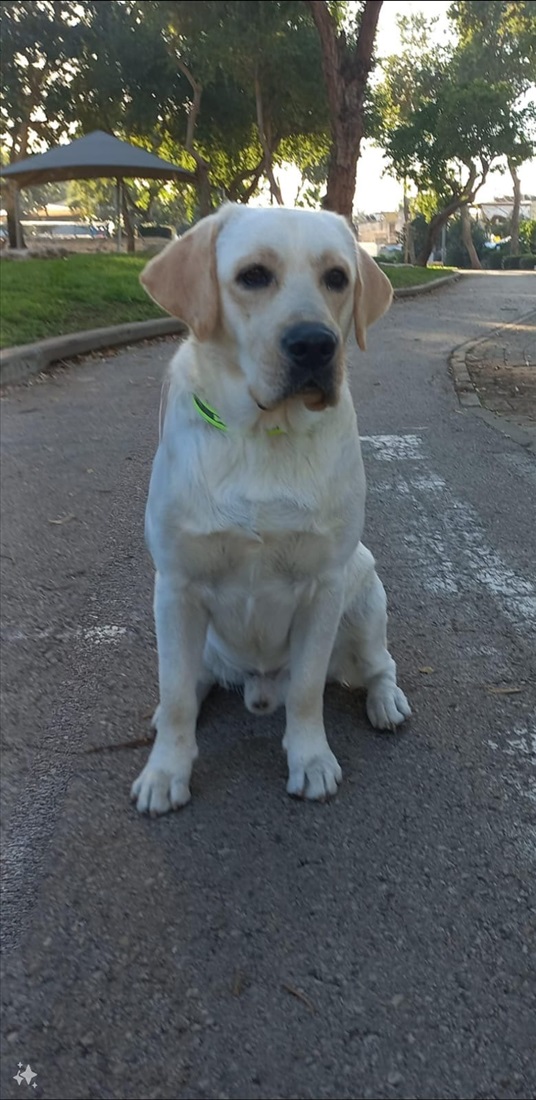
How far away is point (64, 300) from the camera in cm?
1153

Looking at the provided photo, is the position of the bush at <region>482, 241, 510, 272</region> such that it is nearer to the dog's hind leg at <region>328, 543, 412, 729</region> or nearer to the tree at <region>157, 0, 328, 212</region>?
the tree at <region>157, 0, 328, 212</region>

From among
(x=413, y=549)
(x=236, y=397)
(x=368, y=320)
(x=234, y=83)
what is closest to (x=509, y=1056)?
(x=236, y=397)

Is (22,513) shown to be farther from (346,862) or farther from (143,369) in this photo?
(143,369)

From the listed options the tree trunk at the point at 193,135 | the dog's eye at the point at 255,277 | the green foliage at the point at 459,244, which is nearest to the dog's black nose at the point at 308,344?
the dog's eye at the point at 255,277

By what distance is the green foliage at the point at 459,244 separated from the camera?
5066cm

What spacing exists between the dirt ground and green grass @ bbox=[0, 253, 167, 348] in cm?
470

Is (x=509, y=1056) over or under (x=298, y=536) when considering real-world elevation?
under

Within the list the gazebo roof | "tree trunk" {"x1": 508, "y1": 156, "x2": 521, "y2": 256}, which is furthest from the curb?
"tree trunk" {"x1": 508, "y1": 156, "x2": 521, "y2": 256}

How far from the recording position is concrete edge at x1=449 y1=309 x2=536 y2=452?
6457 mm

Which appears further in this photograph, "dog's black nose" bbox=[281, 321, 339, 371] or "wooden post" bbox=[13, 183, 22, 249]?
"wooden post" bbox=[13, 183, 22, 249]

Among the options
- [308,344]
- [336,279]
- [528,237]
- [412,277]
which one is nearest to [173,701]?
[308,344]

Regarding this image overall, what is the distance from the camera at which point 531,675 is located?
3.11 meters

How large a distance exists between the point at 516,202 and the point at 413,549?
49.9m

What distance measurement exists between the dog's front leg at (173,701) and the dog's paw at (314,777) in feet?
0.96
